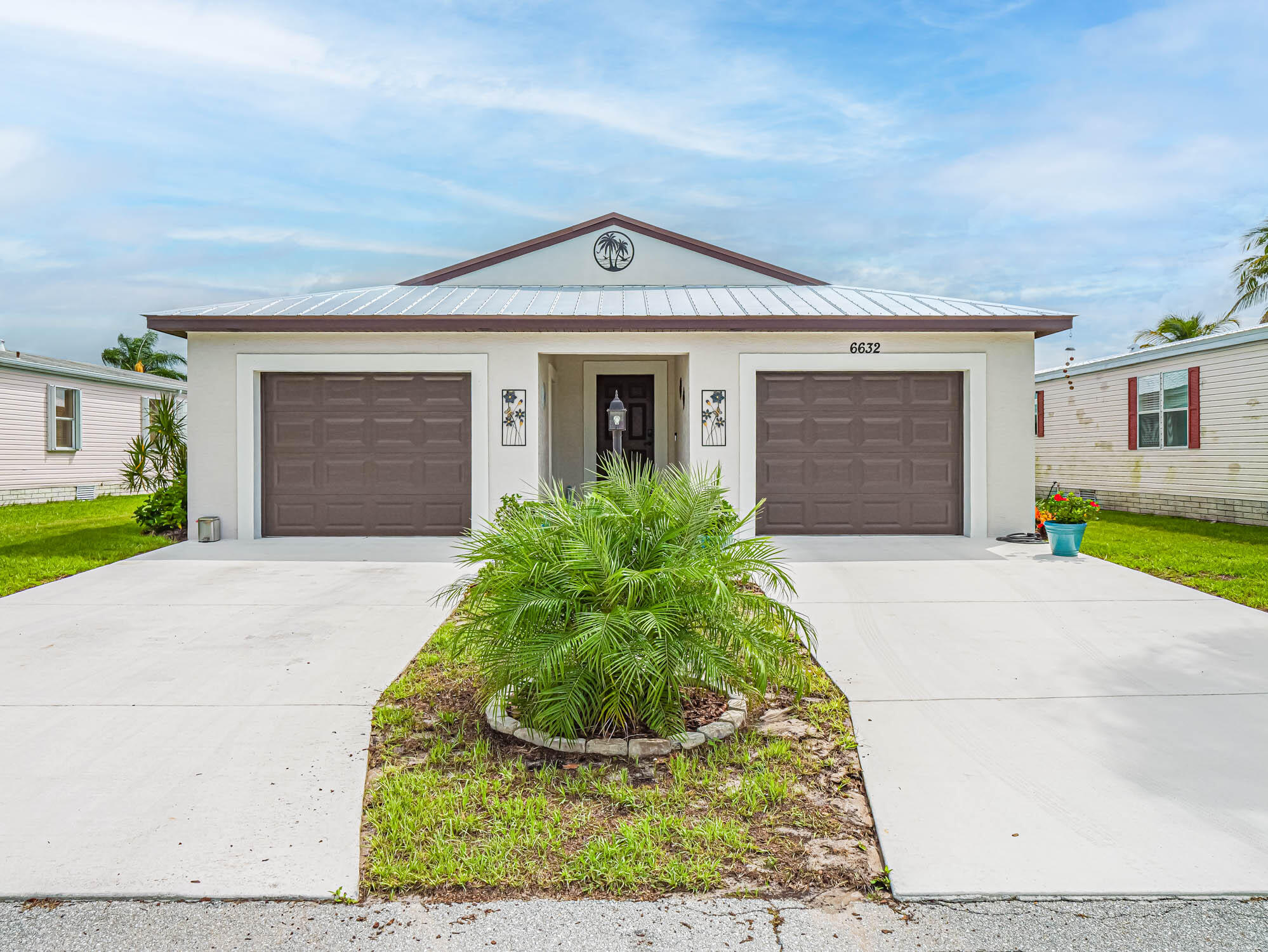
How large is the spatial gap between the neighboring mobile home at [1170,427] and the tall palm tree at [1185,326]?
25.6 feet

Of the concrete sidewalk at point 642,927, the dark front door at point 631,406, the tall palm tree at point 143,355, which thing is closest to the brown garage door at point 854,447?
the dark front door at point 631,406

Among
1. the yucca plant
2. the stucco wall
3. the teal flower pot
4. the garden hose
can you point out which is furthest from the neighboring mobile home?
the yucca plant

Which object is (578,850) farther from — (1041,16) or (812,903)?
(1041,16)

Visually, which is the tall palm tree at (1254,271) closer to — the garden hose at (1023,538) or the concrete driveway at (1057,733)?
the garden hose at (1023,538)

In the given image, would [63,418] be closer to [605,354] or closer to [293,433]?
[293,433]

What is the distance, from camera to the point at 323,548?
9617 mm

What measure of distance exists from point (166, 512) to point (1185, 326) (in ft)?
87.2

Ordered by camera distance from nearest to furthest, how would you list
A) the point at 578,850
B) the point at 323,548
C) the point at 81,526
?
the point at 578,850, the point at 323,548, the point at 81,526

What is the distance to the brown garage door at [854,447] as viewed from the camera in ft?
34.5

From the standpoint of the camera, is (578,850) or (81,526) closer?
(578,850)

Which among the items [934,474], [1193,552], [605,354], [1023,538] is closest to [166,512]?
[605,354]

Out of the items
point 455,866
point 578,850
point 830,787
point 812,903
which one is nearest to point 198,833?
point 455,866

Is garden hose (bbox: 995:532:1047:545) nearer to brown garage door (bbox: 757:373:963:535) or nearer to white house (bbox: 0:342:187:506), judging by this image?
brown garage door (bbox: 757:373:963:535)

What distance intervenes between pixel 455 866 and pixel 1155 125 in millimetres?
16135
